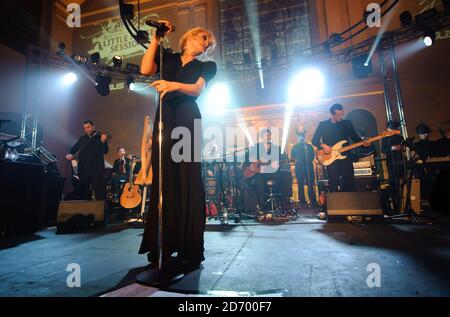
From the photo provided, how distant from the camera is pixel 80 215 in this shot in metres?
4.08

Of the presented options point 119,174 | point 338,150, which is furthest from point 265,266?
point 119,174

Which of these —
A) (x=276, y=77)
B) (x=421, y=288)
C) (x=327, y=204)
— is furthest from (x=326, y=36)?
(x=421, y=288)

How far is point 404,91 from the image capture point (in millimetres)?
8094

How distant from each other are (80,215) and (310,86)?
314 inches

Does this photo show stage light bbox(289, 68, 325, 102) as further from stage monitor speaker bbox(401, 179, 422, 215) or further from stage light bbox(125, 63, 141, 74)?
stage light bbox(125, 63, 141, 74)

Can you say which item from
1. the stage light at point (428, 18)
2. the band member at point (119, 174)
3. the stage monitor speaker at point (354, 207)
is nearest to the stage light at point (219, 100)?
the band member at point (119, 174)

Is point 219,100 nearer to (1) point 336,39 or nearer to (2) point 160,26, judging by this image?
(1) point 336,39

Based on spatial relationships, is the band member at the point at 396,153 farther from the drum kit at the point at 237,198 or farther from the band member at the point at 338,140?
the drum kit at the point at 237,198

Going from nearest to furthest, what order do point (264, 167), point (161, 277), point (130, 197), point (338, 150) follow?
point (161, 277)
point (338, 150)
point (130, 197)
point (264, 167)

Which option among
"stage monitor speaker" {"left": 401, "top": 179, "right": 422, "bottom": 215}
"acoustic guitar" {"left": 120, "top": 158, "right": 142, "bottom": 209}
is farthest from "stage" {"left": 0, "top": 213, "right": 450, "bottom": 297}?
"acoustic guitar" {"left": 120, "top": 158, "right": 142, "bottom": 209}

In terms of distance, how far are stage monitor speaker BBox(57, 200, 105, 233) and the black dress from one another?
2934 millimetres

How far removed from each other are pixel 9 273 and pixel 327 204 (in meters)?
4.09

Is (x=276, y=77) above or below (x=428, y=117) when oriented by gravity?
above
